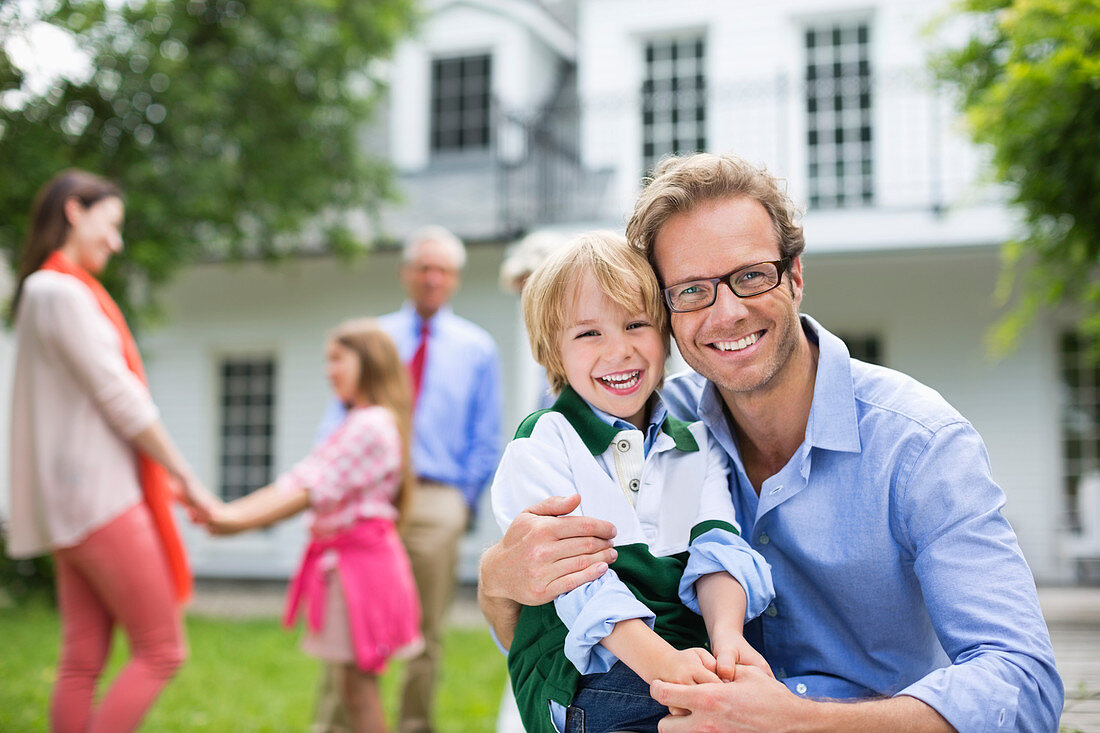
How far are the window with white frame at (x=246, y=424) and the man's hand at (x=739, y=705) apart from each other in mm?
12876

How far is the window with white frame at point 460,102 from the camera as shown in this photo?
554 inches

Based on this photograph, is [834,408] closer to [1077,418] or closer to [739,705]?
[739,705]

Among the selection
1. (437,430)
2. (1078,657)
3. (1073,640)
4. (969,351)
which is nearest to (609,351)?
(1078,657)

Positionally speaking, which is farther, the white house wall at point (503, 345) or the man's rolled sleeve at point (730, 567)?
the white house wall at point (503, 345)

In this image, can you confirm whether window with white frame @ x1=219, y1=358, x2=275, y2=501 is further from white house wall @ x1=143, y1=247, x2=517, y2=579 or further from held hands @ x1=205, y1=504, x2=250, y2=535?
held hands @ x1=205, y1=504, x2=250, y2=535

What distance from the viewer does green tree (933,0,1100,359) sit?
9.86ft

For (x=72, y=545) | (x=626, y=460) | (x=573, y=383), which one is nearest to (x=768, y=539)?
(x=626, y=460)

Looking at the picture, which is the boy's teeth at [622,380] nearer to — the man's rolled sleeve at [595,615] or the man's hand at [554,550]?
the man's hand at [554,550]

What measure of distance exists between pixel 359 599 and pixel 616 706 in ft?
7.98

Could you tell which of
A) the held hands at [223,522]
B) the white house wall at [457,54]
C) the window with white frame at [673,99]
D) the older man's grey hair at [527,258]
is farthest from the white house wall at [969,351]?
the held hands at [223,522]

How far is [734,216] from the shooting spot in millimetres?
2076

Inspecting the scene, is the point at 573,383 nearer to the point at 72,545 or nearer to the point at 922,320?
the point at 72,545

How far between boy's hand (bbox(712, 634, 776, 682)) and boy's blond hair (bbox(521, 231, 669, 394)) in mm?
714

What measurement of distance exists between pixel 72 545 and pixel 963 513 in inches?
118
